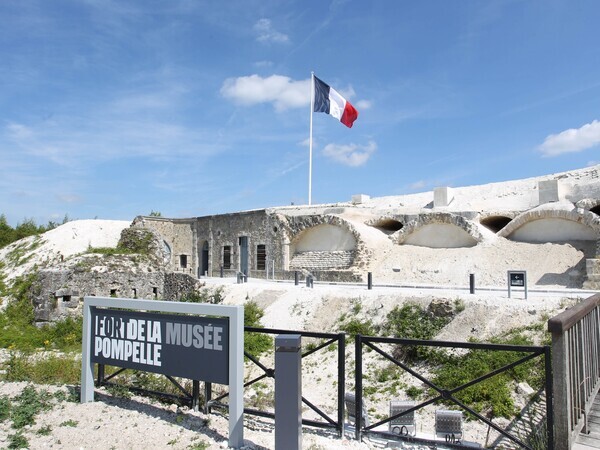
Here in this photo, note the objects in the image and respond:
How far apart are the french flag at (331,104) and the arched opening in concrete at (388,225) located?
242 inches

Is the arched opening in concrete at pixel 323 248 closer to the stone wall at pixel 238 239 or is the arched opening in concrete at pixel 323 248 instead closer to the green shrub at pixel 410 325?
the stone wall at pixel 238 239

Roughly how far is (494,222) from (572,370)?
19.2 metres

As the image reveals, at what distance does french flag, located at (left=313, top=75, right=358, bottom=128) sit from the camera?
2606 centimetres

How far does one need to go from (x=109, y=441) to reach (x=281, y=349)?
6.30 feet

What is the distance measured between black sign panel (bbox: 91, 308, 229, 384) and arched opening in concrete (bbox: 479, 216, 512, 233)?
1926 cm

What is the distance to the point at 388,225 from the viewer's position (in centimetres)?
2447

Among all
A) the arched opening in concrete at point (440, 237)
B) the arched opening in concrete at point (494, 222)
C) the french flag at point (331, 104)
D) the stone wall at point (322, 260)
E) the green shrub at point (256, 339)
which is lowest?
the green shrub at point (256, 339)

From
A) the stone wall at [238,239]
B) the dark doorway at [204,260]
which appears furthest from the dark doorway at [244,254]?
the dark doorway at [204,260]

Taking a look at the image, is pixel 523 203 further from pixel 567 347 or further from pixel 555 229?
pixel 567 347

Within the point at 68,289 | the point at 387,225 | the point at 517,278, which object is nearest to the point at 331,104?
the point at 387,225

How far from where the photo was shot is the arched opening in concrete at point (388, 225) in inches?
941

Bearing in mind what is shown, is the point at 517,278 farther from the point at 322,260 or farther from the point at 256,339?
the point at 322,260

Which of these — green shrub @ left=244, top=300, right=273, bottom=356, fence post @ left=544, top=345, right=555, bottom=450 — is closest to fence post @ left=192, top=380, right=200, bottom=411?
fence post @ left=544, top=345, right=555, bottom=450

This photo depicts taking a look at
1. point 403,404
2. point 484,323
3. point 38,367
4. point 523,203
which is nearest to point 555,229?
point 523,203
